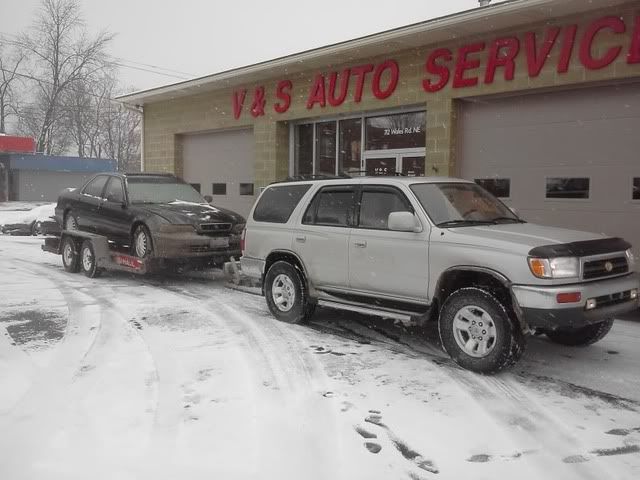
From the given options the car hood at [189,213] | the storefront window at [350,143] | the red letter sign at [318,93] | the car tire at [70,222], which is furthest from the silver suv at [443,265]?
the red letter sign at [318,93]

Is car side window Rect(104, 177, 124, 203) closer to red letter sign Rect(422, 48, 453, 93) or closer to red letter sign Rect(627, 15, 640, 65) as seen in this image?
red letter sign Rect(422, 48, 453, 93)

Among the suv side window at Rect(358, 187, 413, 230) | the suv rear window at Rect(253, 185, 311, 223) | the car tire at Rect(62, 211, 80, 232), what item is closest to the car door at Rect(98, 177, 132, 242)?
the car tire at Rect(62, 211, 80, 232)

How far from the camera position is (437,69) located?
1191cm

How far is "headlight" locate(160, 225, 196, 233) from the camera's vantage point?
9.66 m

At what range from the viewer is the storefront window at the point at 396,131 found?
42.5 feet

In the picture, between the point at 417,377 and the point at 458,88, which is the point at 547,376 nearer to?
the point at 417,377

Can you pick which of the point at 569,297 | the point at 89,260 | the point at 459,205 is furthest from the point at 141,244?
the point at 569,297

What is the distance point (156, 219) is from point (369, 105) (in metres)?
5.93

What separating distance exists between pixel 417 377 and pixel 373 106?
906 centimetres

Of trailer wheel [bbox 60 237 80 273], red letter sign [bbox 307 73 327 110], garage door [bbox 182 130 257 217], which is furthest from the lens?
garage door [bbox 182 130 257 217]

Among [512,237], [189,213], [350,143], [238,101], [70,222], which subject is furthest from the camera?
[238,101]

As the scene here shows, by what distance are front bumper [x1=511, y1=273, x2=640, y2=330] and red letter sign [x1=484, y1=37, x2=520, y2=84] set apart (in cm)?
641

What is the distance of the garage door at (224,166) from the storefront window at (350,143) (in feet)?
9.81

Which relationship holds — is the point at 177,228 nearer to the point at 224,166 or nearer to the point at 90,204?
the point at 90,204
